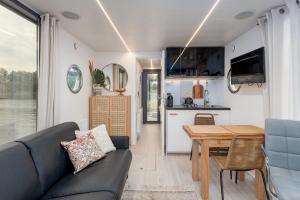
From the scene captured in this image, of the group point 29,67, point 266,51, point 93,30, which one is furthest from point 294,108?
point 29,67

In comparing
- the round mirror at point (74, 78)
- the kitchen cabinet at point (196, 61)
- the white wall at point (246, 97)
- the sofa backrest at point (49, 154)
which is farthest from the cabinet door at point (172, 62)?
the sofa backrest at point (49, 154)

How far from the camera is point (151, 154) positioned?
4.02 m

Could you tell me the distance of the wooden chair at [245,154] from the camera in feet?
6.70

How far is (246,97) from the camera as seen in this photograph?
3221mm

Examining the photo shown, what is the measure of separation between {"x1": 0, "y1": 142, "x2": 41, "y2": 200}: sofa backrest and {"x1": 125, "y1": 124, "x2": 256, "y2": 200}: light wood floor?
1314 millimetres

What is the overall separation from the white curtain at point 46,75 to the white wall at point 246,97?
9.38ft

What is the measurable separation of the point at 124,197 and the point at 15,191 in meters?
1.29

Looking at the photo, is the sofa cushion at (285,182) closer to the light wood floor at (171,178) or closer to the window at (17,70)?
the light wood floor at (171,178)

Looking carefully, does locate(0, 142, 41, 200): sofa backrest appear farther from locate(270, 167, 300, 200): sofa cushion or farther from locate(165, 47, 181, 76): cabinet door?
locate(165, 47, 181, 76): cabinet door

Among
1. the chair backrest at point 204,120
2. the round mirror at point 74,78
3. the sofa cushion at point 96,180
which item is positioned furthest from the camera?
the chair backrest at point 204,120

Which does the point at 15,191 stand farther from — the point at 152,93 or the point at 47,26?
the point at 152,93

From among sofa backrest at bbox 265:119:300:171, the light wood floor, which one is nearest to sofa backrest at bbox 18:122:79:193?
the light wood floor

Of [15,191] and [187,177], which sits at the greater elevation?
[15,191]

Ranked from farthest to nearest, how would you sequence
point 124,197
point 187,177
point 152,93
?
point 152,93, point 187,177, point 124,197
